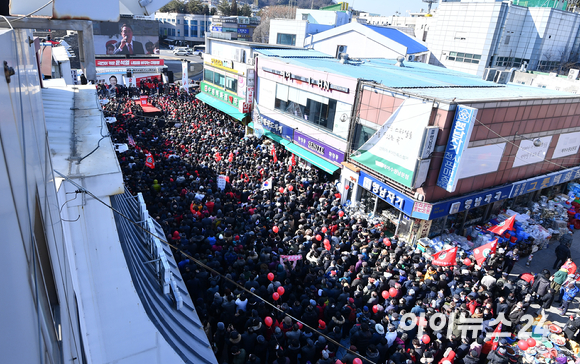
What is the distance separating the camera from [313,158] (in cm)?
1830

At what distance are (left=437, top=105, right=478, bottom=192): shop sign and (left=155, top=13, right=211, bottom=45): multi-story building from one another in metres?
78.1

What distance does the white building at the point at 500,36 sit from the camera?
37.3 m

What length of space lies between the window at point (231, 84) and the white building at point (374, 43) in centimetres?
1132

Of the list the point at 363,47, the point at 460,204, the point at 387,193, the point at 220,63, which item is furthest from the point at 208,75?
the point at 460,204

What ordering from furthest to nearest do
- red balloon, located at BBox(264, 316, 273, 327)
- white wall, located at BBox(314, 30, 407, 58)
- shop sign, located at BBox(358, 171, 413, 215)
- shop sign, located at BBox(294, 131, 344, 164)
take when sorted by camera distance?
white wall, located at BBox(314, 30, 407, 58), shop sign, located at BBox(294, 131, 344, 164), shop sign, located at BBox(358, 171, 413, 215), red balloon, located at BBox(264, 316, 273, 327)

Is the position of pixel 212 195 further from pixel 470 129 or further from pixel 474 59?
pixel 474 59

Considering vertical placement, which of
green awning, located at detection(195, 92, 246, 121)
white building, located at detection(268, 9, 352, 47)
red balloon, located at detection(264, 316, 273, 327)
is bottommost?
red balloon, located at detection(264, 316, 273, 327)

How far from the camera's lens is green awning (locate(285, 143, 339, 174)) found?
56.5ft

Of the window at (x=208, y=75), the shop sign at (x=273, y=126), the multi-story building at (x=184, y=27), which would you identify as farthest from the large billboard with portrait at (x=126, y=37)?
the shop sign at (x=273, y=126)

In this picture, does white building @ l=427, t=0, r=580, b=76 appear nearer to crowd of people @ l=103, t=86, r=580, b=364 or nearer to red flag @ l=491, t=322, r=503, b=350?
crowd of people @ l=103, t=86, r=580, b=364

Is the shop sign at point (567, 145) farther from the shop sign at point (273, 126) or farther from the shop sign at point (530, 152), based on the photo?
the shop sign at point (273, 126)

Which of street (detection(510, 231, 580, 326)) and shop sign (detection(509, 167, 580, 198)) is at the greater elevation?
shop sign (detection(509, 167, 580, 198))

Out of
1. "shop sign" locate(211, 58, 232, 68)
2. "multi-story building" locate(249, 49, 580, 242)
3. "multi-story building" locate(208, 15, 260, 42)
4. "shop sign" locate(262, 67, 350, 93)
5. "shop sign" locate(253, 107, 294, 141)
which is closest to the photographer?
"multi-story building" locate(249, 49, 580, 242)

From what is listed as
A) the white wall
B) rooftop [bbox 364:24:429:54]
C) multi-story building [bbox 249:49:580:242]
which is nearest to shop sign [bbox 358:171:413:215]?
multi-story building [bbox 249:49:580:242]
